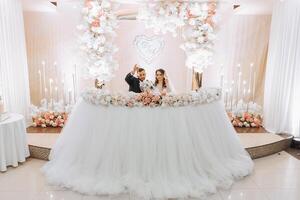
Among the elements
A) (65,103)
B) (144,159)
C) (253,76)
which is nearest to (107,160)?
(144,159)

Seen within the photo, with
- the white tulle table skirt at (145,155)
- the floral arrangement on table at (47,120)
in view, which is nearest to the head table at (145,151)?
the white tulle table skirt at (145,155)

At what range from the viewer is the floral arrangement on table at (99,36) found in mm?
5367

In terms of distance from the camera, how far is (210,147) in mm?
3564

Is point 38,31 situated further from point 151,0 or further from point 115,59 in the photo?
→ point 151,0

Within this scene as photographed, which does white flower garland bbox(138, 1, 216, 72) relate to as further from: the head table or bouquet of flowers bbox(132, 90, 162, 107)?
bouquet of flowers bbox(132, 90, 162, 107)

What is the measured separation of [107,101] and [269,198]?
216 centimetres

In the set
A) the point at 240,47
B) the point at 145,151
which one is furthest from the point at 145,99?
the point at 240,47

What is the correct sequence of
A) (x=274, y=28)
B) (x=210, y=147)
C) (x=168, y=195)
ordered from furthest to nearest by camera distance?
(x=274, y=28) < (x=210, y=147) < (x=168, y=195)

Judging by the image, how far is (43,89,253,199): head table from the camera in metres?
3.24

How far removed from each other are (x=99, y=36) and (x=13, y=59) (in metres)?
1.59

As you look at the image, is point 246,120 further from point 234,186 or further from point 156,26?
point 156,26

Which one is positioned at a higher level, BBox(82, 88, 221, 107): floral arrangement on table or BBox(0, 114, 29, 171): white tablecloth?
BBox(82, 88, 221, 107): floral arrangement on table

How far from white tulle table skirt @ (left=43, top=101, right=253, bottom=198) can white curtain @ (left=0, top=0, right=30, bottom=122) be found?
6.81ft

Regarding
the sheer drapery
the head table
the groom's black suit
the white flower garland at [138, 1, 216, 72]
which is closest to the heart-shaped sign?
the white flower garland at [138, 1, 216, 72]
